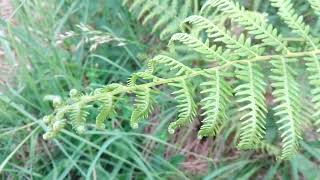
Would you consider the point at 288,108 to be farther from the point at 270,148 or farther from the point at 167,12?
the point at 167,12

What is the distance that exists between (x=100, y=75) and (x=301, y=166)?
888 mm

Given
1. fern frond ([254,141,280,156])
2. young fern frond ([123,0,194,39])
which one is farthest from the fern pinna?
young fern frond ([123,0,194,39])

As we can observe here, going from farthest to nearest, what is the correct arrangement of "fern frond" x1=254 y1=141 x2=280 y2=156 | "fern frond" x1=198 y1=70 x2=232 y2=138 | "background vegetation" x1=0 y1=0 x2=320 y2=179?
"background vegetation" x1=0 y1=0 x2=320 y2=179 → "fern frond" x1=254 y1=141 x2=280 y2=156 → "fern frond" x1=198 y1=70 x2=232 y2=138

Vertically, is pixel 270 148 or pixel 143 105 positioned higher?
pixel 143 105

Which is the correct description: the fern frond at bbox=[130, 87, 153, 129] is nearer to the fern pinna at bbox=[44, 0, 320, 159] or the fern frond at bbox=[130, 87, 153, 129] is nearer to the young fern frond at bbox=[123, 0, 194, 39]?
the fern pinna at bbox=[44, 0, 320, 159]

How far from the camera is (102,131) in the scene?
2.09 metres

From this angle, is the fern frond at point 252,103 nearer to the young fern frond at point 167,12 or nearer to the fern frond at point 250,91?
the fern frond at point 250,91

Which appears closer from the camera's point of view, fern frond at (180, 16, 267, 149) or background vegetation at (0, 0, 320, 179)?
fern frond at (180, 16, 267, 149)

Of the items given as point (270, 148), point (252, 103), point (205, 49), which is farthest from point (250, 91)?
point (270, 148)

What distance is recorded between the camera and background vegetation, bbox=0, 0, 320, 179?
2.04m

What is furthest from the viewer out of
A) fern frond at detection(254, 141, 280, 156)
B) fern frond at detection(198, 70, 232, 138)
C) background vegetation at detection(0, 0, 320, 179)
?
background vegetation at detection(0, 0, 320, 179)

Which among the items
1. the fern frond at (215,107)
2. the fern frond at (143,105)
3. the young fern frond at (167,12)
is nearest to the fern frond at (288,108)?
the fern frond at (215,107)

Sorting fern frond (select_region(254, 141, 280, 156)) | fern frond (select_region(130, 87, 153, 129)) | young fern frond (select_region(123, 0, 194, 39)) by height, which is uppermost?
fern frond (select_region(130, 87, 153, 129))

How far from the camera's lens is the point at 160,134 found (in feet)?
7.09
